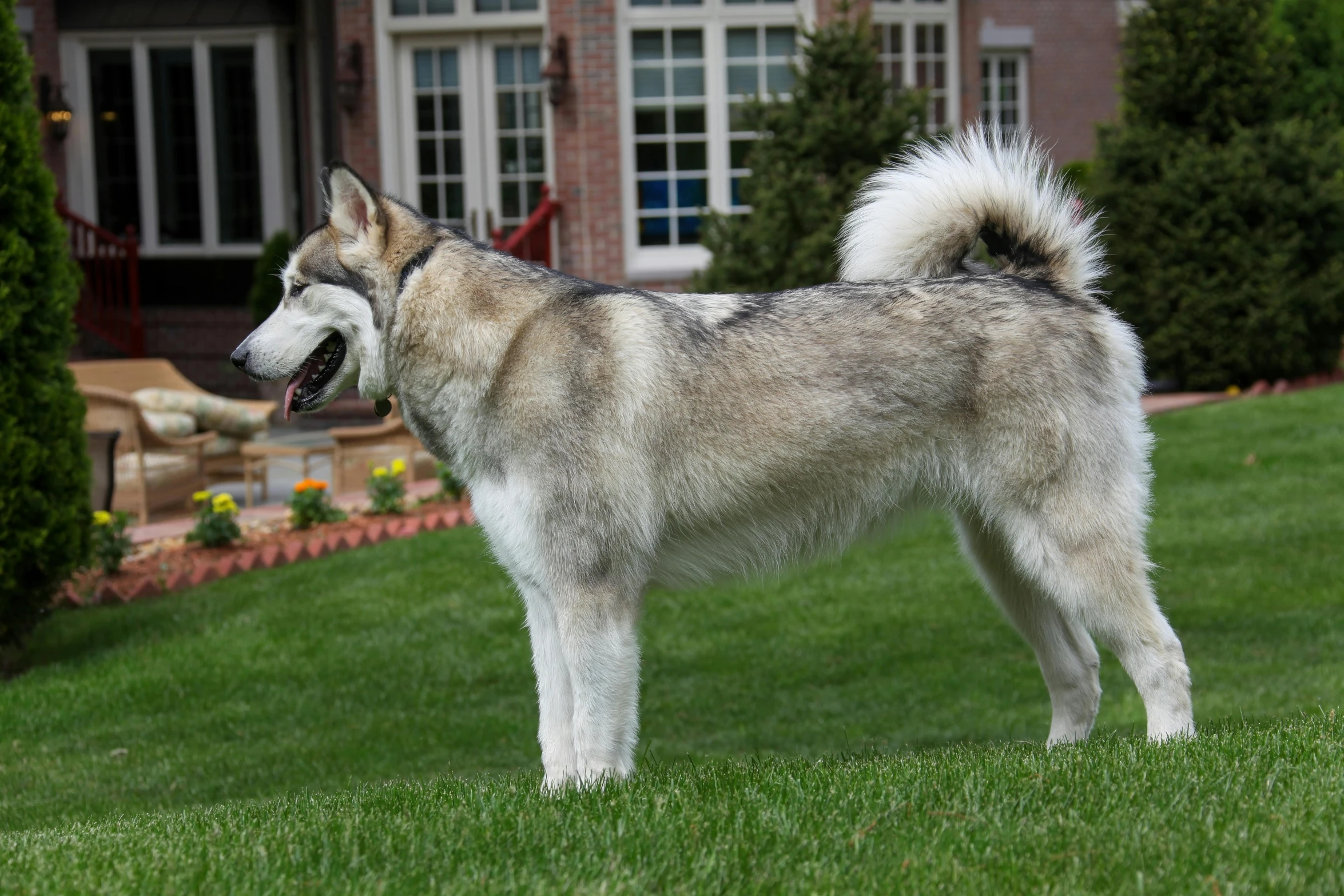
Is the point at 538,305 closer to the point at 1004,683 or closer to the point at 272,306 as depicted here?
the point at 1004,683

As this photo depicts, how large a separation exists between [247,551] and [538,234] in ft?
18.2

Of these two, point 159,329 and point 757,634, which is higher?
point 159,329

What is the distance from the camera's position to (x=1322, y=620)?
7.22 metres

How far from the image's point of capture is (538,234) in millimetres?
13812

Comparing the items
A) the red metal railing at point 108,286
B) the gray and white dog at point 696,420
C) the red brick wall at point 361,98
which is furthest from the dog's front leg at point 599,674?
the red metal railing at point 108,286

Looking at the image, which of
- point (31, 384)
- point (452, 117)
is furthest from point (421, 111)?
point (31, 384)

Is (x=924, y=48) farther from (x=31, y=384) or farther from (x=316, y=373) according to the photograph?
(x=316, y=373)

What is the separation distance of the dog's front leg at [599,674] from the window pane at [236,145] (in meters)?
13.8

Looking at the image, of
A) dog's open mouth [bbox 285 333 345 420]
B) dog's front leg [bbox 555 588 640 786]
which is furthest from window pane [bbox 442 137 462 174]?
dog's front leg [bbox 555 588 640 786]

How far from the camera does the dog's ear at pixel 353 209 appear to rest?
13.7 feet

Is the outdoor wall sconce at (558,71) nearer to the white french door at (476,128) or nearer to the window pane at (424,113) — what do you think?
the white french door at (476,128)

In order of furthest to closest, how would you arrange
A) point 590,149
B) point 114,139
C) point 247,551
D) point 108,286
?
point 114,139 < point 108,286 < point 590,149 < point 247,551

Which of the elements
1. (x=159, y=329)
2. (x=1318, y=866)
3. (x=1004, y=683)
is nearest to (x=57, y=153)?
(x=159, y=329)

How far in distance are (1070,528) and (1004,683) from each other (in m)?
2.66
